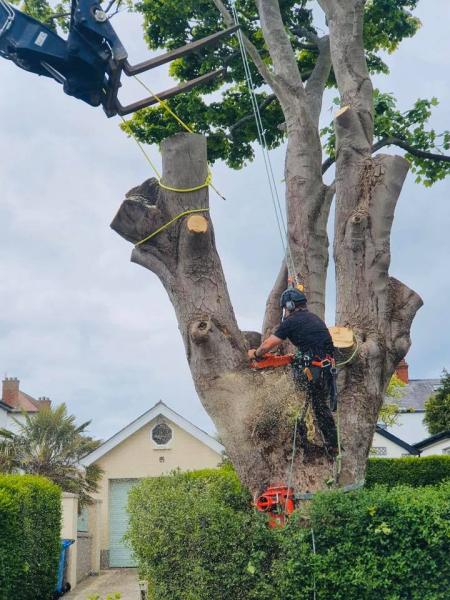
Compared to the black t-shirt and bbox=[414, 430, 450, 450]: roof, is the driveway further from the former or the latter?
bbox=[414, 430, 450, 450]: roof

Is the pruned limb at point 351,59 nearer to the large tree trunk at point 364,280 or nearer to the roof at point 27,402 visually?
the large tree trunk at point 364,280

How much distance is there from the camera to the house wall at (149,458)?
2103 centimetres

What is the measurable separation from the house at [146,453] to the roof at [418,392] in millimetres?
20914

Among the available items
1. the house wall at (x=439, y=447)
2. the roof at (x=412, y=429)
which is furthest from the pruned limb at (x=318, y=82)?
the roof at (x=412, y=429)

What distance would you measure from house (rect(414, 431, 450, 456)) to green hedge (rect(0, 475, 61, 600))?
1679 centimetres

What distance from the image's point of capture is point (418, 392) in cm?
4184

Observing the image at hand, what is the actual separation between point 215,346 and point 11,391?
1339 inches

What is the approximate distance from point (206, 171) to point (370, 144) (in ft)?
7.89

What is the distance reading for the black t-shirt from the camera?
6848mm

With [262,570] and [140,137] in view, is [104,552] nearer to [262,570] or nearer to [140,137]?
[140,137]

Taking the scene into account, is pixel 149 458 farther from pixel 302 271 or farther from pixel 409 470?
pixel 302 271

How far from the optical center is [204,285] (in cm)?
730

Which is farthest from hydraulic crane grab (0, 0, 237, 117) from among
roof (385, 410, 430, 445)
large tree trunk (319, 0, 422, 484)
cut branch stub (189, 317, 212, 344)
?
roof (385, 410, 430, 445)

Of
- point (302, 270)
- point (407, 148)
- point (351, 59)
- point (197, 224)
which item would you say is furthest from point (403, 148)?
point (197, 224)
